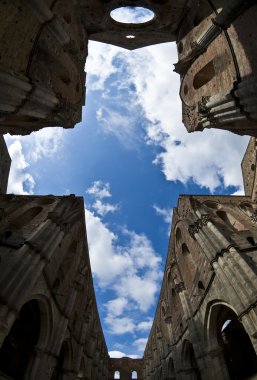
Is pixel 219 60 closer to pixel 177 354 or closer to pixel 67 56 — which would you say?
pixel 67 56

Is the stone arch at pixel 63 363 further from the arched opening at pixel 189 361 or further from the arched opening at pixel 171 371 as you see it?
the arched opening at pixel 171 371

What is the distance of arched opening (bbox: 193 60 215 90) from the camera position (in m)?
11.9

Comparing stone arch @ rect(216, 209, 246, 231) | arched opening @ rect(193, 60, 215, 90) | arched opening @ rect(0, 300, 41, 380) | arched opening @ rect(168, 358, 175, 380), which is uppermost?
arched opening @ rect(193, 60, 215, 90)

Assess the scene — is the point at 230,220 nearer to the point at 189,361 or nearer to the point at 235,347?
the point at 235,347

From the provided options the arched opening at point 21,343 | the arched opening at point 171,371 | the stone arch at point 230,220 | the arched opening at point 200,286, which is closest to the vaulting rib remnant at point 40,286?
the arched opening at point 21,343

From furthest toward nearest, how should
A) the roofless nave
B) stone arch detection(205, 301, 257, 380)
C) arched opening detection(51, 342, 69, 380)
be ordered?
arched opening detection(51, 342, 69, 380)
stone arch detection(205, 301, 257, 380)
the roofless nave

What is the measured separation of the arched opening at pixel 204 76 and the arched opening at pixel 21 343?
14030 millimetres

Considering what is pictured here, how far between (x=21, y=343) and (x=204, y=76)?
16.1m

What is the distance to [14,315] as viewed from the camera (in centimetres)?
859

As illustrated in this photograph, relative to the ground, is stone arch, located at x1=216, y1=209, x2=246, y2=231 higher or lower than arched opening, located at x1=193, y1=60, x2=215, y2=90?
lower

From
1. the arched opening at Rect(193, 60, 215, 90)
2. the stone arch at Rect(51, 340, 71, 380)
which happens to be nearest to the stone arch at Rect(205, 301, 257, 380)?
the stone arch at Rect(51, 340, 71, 380)

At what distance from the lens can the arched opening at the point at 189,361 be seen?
16125mm

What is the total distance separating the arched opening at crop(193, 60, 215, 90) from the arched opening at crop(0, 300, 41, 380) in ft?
46.0

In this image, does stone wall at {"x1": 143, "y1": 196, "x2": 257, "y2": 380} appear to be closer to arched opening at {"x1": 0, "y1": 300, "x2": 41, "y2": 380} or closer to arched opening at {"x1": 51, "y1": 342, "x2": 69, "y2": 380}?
arched opening at {"x1": 51, "y1": 342, "x2": 69, "y2": 380}
